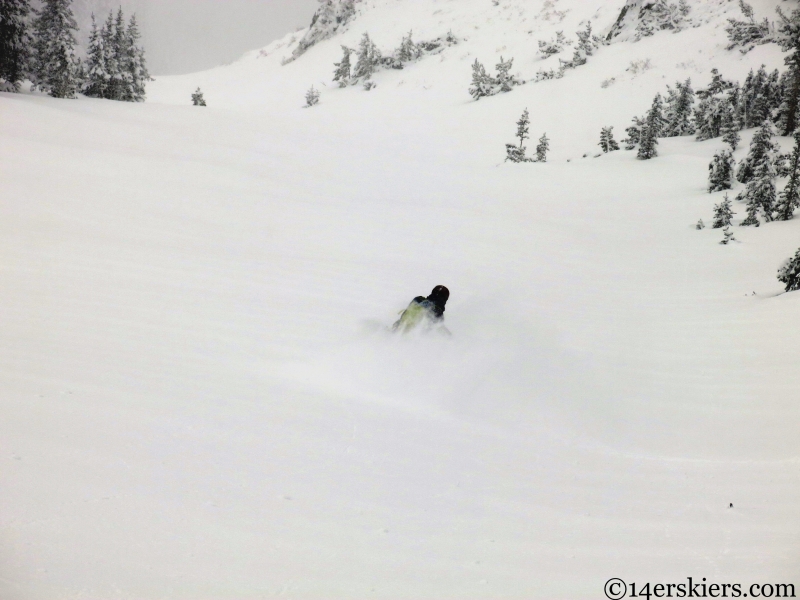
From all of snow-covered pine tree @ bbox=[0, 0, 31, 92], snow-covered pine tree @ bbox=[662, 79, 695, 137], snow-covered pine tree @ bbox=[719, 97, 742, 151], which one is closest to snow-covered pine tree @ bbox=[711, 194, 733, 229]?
snow-covered pine tree @ bbox=[719, 97, 742, 151]

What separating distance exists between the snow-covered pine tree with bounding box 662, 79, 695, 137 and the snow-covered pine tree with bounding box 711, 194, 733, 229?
1062 centimetres

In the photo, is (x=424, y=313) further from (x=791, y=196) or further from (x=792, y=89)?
(x=792, y=89)

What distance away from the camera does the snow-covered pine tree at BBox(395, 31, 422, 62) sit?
137 ft

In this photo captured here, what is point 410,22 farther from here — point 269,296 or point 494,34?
point 269,296

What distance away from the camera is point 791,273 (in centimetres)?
901

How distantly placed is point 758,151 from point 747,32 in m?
14.5

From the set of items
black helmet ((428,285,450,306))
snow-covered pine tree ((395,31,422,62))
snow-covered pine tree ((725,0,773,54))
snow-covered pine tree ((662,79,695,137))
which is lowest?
black helmet ((428,285,450,306))

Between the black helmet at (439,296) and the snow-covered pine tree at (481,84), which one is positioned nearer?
the black helmet at (439,296)

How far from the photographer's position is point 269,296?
7.46 meters

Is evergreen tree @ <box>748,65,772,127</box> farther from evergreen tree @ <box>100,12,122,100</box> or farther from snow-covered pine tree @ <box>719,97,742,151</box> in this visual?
evergreen tree @ <box>100,12,122,100</box>

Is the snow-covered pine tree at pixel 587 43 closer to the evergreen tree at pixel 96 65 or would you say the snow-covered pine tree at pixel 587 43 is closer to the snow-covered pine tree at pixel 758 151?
the snow-covered pine tree at pixel 758 151

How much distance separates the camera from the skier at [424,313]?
650 centimetres

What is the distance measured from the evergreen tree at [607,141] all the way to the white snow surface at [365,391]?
21.9 feet

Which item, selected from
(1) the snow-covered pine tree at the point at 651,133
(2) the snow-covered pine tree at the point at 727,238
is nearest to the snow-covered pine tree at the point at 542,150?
(1) the snow-covered pine tree at the point at 651,133
